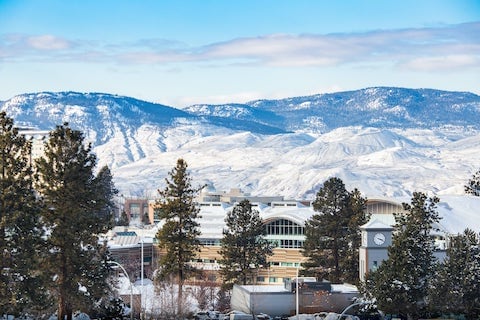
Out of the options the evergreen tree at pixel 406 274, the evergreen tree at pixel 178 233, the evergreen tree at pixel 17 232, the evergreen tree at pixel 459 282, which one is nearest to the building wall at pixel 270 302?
the evergreen tree at pixel 178 233

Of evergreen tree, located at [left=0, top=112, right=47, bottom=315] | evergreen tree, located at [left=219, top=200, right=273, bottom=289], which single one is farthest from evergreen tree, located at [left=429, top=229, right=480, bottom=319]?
evergreen tree, located at [left=0, top=112, right=47, bottom=315]

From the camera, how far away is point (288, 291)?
3780 inches

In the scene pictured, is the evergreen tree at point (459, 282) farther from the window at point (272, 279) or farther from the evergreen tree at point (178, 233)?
the window at point (272, 279)

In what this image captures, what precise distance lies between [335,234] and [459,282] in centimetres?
2214

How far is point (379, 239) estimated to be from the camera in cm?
10056

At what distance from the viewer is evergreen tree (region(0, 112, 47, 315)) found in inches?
2859

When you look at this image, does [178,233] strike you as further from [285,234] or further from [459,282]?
[285,234]

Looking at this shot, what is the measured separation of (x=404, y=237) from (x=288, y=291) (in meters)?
15.4

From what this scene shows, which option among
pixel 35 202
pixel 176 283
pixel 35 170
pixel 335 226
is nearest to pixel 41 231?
pixel 35 202

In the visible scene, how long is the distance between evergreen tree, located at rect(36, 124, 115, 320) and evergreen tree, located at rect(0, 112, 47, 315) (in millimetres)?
2792

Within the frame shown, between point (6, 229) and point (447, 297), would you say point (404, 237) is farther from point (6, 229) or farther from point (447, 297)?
point (6, 229)

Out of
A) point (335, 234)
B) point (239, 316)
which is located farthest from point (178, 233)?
point (335, 234)

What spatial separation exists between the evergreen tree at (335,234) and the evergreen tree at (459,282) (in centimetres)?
2030

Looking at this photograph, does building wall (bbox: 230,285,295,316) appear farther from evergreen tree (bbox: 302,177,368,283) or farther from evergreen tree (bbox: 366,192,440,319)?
evergreen tree (bbox: 366,192,440,319)
